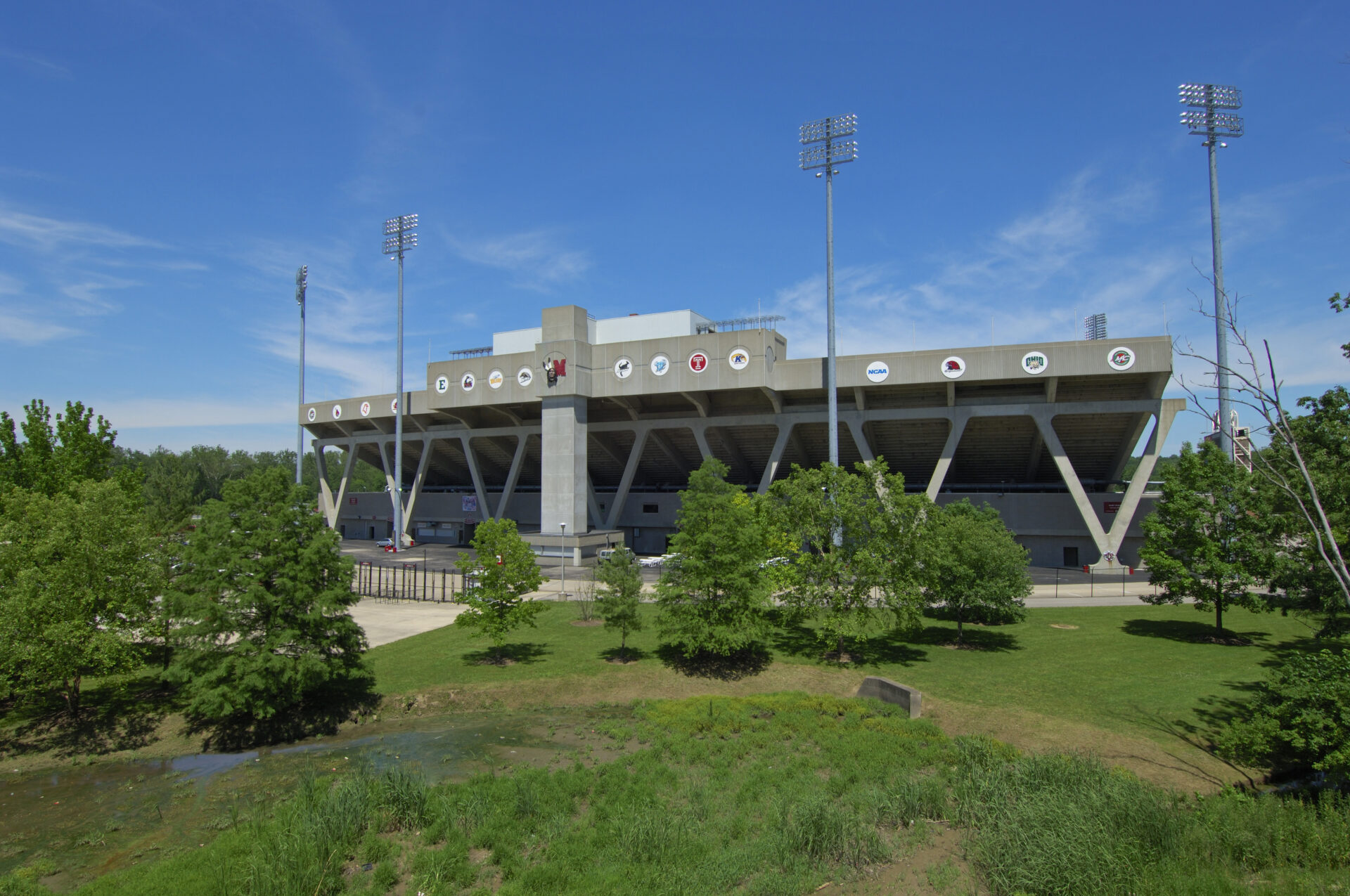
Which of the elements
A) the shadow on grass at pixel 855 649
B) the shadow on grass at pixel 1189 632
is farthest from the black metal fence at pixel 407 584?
the shadow on grass at pixel 1189 632

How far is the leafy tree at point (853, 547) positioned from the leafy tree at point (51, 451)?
81.1 ft

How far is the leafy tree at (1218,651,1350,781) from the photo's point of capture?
11781 millimetres

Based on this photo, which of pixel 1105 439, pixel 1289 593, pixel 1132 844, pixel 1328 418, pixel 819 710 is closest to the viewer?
pixel 1132 844

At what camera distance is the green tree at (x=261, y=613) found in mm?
19031

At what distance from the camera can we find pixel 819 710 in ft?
65.9

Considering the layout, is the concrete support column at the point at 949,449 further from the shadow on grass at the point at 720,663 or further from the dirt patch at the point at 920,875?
the dirt patch at the point at 920,875

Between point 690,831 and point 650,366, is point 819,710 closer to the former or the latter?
point 690,831

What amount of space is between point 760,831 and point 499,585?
1484 cm

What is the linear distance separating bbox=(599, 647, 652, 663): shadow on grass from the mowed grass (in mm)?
107

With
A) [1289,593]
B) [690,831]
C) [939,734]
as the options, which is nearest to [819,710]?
[939,734]

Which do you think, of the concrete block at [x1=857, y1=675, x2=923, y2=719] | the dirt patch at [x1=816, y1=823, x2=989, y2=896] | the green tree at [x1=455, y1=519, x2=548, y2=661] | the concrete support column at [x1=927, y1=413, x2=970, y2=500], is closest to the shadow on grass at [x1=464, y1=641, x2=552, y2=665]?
the green tree at [x1=455, y1=519, x2=548, y2=661]

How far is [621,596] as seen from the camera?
1001 inches

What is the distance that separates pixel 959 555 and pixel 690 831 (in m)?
17.4

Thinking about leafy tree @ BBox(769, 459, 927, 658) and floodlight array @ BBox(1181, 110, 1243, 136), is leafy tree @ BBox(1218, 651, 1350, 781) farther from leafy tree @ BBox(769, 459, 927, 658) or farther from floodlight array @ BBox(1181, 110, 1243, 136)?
floodlight array @ BBox(1181, 110, 1243, 136)
